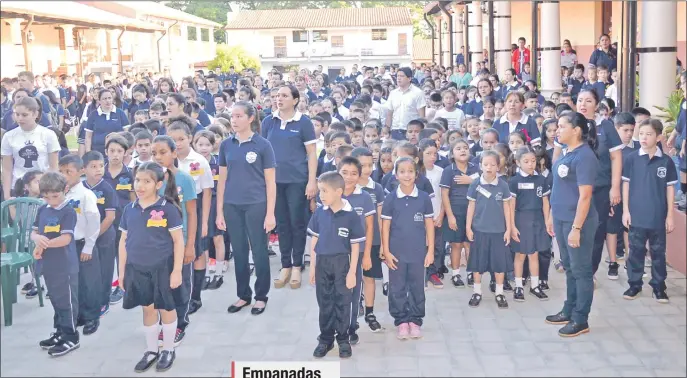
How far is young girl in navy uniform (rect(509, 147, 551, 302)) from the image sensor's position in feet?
19.4

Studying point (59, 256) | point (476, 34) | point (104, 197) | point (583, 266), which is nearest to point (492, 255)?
point (583, 266)

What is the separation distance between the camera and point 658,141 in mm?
5832

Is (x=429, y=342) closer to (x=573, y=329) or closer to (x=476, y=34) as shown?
(x=573, y=329)

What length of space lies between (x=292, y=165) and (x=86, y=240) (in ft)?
5.91

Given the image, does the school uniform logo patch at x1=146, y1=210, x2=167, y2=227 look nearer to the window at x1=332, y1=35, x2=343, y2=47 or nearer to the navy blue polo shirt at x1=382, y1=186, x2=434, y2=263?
the navy blue polo shirt at x1=382, y1=186, x2=434, y2=263

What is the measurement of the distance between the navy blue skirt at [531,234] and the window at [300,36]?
2002 cm

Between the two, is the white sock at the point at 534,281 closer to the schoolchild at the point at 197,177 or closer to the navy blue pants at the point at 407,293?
the navy blue pants at the point at 407,293

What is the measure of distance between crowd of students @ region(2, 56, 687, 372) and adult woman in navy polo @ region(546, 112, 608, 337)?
11 millimetres


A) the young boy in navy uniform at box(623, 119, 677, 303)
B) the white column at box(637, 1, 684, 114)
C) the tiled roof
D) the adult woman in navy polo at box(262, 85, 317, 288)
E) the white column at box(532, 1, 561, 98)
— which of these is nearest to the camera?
the young boy in navy uniform at box(623, 119, 677, 303)

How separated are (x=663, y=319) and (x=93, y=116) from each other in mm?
6519

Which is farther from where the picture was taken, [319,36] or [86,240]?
[319,36]

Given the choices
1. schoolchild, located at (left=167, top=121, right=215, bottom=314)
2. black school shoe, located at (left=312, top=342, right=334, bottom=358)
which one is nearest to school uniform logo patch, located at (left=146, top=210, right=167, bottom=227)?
schoolchild, located at (left=167, top=121, right=215, bottom=314)

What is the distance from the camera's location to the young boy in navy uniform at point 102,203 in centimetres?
539

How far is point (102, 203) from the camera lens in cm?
541
